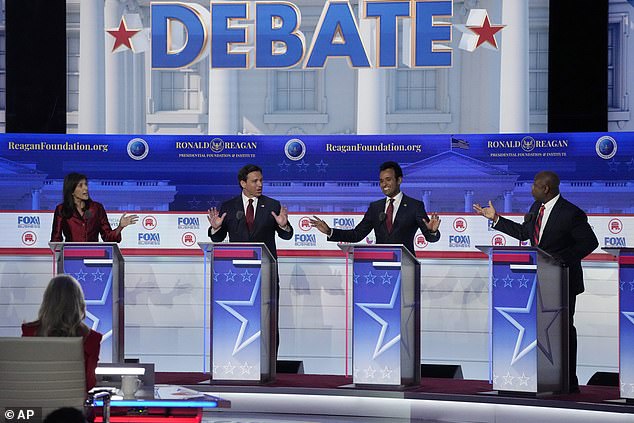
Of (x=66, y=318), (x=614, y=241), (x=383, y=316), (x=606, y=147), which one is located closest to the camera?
(x=66, y=318)

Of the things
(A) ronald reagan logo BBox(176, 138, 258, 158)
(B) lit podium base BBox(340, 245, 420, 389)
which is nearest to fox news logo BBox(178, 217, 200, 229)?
(A) ronald reagan logo BBox(176, 138, 258, 158)

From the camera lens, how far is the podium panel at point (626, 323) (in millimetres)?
6105

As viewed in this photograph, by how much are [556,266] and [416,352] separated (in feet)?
3.31

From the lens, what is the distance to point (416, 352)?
669 centimetres

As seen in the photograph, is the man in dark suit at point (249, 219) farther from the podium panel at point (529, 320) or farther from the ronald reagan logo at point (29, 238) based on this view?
the ronald reagan logo at point (29, 238)

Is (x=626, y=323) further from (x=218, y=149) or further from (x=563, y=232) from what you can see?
(x=218, y=149)

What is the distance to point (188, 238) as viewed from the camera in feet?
29.3

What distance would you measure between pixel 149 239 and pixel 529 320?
12.3ft

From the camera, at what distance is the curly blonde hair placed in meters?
4.03

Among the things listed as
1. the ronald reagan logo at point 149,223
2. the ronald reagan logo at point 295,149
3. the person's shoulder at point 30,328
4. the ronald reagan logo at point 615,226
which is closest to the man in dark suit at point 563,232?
the ronald reagan logo at point 615,226

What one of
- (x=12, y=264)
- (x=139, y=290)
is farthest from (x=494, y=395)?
(x=12, y=264)

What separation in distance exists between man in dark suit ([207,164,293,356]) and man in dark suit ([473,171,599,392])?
138 cm

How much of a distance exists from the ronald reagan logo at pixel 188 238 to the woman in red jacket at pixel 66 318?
4844 millimetres

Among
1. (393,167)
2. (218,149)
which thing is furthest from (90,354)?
(218,149)
